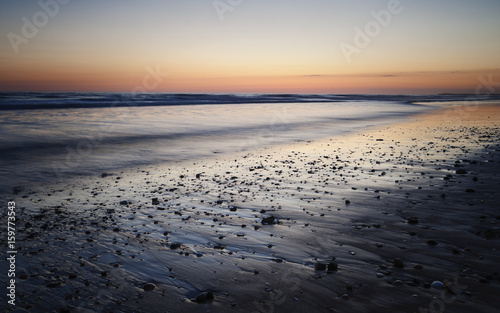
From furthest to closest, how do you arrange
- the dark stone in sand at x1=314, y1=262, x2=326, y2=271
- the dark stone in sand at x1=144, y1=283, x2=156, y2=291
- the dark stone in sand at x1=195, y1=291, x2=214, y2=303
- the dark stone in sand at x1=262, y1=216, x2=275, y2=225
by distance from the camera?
the dark stone in sand at x1=262, y1=216, x2=275, y2=225 → the dark stone in sand at x1=314, y1=262, x2=326, y2=271 → the dark stone in sand at x1=144, y1=283, x2=156, y2=291 → the dark stone in sand at x1=195, y1=291, x2=214, y2=303

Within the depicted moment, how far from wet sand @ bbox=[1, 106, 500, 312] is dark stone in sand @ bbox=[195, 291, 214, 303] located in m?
0.02

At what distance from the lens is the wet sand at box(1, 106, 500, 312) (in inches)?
166

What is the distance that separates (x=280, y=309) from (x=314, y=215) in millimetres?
3366

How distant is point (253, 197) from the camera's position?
338 inches

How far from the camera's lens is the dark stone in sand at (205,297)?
4188mm

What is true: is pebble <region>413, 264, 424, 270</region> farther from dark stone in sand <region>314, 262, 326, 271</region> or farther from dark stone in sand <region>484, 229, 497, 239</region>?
dark stone in sand <region>484, 229, 497, 239</region>

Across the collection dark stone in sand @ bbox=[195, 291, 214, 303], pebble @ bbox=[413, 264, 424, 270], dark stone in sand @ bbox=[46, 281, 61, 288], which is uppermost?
pebble @ bbox=[413, 264, 424, 270]

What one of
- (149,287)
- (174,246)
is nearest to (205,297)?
(149,287)

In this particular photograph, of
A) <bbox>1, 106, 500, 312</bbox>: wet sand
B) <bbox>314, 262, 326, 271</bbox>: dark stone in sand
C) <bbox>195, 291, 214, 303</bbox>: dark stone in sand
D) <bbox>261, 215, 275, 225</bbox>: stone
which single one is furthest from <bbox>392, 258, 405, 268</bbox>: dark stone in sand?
<bbox>195, 291, 214, 303</bbox>: dark stone in sand

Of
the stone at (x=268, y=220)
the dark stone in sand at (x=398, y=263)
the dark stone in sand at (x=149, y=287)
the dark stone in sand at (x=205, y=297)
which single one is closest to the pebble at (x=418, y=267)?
the dark stone in sand at (x=398, y=263)

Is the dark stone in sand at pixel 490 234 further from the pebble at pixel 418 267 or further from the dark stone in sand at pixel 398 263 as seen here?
the dark stone in sand at pixel 398 263

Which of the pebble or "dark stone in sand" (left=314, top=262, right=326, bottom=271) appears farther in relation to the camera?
"dark stone in sand" (left=314, top=262, right=326, bottom=271)

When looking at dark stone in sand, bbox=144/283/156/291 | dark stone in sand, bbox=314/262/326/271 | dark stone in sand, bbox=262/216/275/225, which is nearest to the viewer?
dark stone in sand, bbox=144/283/156/291

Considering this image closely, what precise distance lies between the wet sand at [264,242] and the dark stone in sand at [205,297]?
23mm
